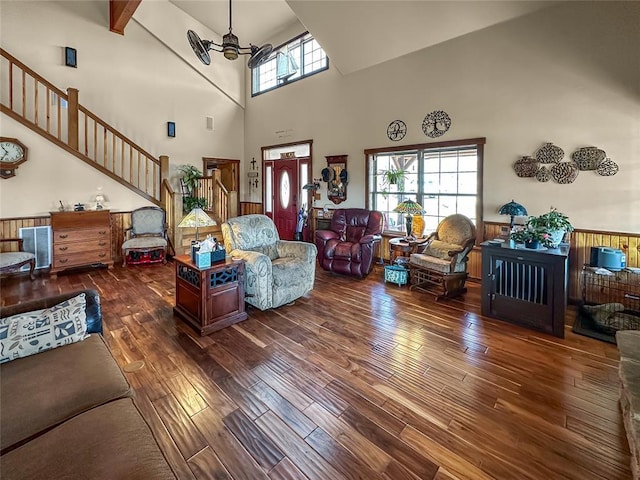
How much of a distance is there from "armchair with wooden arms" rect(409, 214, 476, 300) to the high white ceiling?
265cm

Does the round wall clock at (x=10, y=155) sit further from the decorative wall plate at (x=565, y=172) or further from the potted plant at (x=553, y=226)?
the decorative wall plate at (x=565, y=172)

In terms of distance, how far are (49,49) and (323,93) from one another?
502cm

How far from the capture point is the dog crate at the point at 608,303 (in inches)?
122

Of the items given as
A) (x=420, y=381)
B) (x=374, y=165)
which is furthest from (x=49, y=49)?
(x=420, y=381)

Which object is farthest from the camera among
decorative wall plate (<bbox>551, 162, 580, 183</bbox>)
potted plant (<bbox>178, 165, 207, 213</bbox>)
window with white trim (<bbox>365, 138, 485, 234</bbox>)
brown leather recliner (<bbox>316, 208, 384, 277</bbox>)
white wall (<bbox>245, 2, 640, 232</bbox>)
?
potted plant (<bbox>178, 165, 207, 213</bbox>)

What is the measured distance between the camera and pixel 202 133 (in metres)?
7.74

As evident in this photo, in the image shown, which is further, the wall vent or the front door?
the front door

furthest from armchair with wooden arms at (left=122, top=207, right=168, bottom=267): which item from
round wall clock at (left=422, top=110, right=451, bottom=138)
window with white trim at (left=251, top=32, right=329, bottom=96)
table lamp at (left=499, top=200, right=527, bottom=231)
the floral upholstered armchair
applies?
table lamp at (left=499, top=200, right=527, bottom=231)

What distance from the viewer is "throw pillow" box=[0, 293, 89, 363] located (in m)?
1.67

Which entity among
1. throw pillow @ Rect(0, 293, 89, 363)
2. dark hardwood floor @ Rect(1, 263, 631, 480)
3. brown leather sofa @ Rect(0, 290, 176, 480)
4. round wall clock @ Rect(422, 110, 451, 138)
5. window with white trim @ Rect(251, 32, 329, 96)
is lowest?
dark hardwood floor @ Rect(1, 263, 631, 480)

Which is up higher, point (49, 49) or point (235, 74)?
point (235, 74)

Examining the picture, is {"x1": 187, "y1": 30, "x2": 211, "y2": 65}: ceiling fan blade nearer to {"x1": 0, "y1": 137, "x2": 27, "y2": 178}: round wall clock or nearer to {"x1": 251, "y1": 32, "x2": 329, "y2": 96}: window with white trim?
{"x1": 251, "y1": 32, "x2": 329, "y2": 96}: window with white trim

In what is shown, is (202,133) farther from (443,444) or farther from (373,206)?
(443,444)

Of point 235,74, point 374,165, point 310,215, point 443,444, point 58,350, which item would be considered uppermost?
point 235,74
